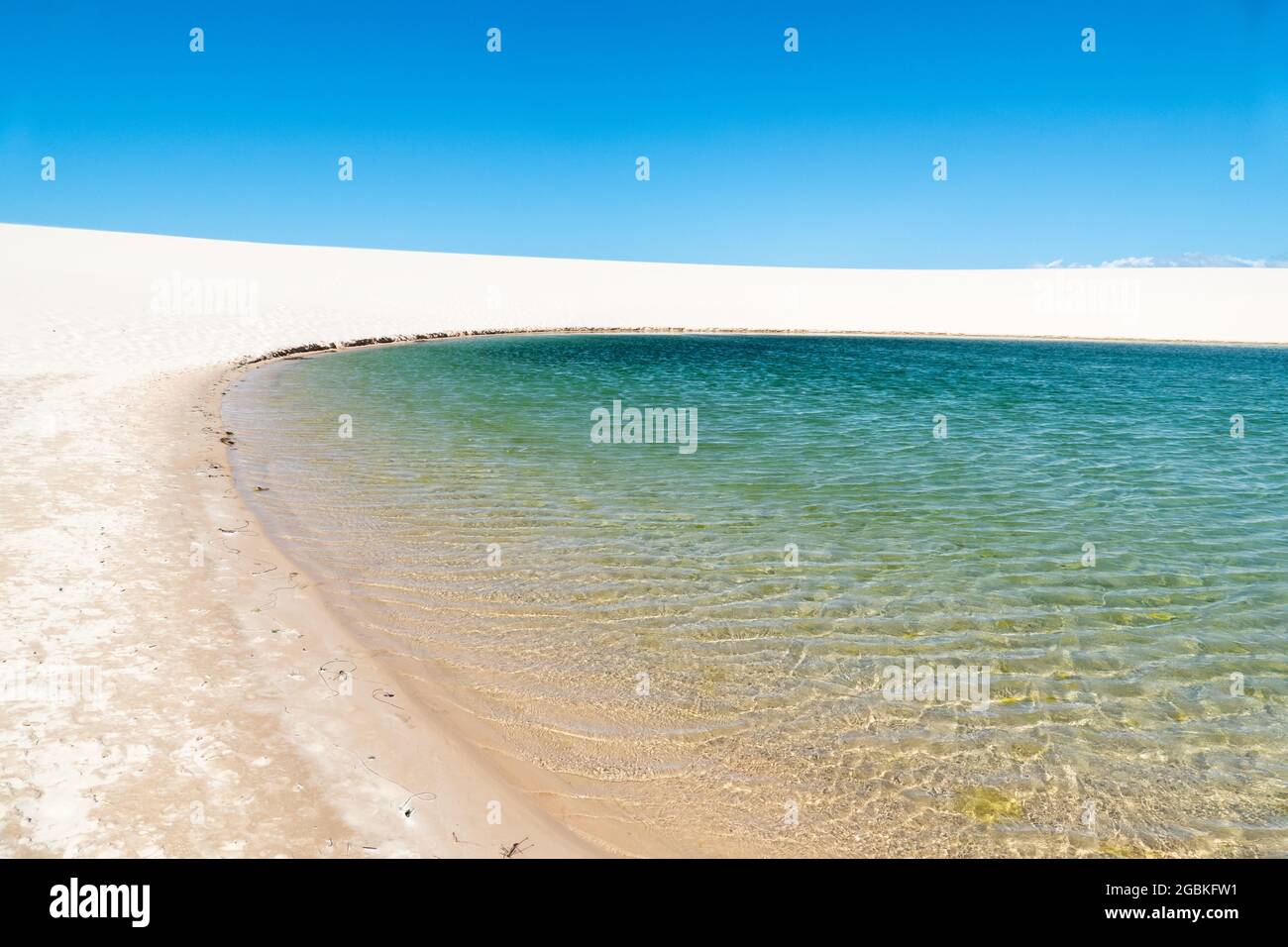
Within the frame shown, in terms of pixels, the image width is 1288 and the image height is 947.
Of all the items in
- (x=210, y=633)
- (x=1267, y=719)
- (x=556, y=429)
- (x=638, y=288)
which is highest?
(x=638, y=288)

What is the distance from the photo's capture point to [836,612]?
21.4ft

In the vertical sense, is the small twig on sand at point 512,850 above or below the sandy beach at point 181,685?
below

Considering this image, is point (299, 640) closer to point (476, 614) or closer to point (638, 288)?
point (476, 614)

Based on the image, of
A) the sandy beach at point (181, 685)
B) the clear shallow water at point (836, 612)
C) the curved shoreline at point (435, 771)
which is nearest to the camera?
the sandy beach at point (181, 685)

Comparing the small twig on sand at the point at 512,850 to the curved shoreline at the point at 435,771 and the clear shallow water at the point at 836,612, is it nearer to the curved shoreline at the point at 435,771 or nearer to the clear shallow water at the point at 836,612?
the curved shoreline at the point at 435,771

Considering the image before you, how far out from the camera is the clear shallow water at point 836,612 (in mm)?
4227

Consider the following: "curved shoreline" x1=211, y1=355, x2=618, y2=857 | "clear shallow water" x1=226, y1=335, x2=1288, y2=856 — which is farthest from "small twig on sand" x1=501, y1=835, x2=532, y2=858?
Result: "clear shallow water" x1=226, y1=335, x2=1288, y2=856

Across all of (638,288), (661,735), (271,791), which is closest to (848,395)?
(661,735)

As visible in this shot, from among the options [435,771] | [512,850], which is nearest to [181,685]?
[435,771]

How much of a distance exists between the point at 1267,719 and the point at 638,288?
6903 cm

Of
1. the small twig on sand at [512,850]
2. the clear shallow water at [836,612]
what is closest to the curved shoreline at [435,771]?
the small twig on sand at [512,850]

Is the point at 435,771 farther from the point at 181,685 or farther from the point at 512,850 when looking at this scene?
the point at 181,685

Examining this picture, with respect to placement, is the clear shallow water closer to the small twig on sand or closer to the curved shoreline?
the curved shoreline
